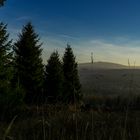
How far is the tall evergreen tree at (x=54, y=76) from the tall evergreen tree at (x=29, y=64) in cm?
102

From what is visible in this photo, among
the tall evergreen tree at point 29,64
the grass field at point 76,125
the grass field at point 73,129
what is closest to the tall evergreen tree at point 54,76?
the tall evergreen tree at point 29,64

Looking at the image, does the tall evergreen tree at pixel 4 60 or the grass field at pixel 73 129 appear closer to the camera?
the grass field at pixel 73 129

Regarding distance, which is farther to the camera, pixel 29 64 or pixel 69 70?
pixel 69 70

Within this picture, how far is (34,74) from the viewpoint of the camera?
1315 inches

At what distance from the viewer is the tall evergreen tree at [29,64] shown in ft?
109

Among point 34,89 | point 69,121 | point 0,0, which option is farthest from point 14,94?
point 69,121

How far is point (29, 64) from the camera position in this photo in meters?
33.5

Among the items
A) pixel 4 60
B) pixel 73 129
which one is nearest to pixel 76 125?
pixel 73 129

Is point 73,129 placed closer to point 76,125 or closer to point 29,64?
point 76,125

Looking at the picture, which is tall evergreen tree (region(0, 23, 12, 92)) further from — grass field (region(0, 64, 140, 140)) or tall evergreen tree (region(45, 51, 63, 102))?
grass field (region(0, 64, 140, 140))

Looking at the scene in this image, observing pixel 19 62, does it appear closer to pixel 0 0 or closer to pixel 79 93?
pixel 79 93

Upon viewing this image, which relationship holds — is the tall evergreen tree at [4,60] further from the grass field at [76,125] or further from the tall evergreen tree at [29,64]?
the grass field at [76,125]

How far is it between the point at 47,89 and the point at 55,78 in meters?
1.43

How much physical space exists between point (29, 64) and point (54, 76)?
3.06m
